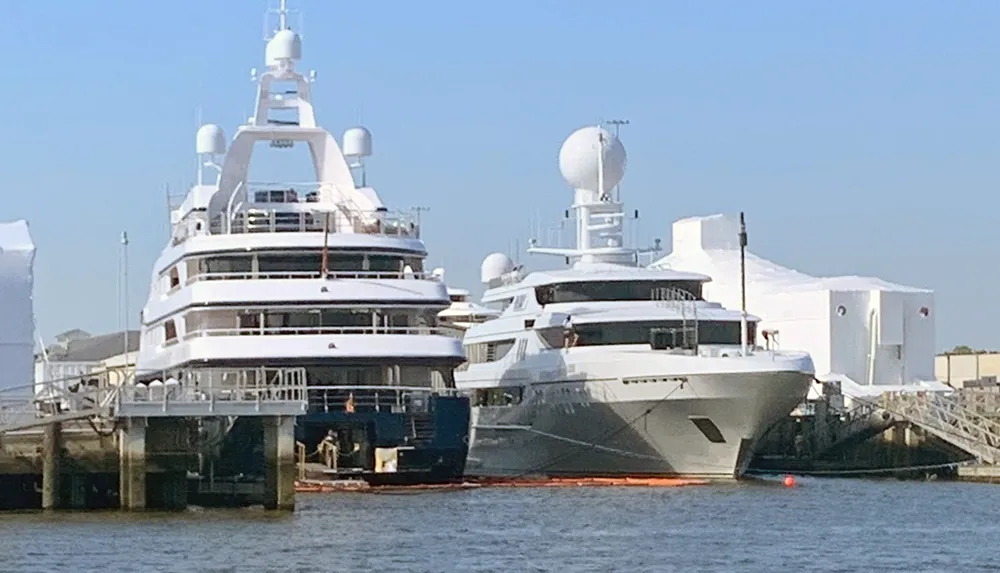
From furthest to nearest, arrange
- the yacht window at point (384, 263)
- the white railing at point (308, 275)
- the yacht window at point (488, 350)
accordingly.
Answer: the yacht window at point (488, 350) → the yacht window at point (384, 263) → the white railing at point (308, 275)

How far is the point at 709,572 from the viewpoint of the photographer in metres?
39.6

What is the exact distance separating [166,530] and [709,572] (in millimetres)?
11343

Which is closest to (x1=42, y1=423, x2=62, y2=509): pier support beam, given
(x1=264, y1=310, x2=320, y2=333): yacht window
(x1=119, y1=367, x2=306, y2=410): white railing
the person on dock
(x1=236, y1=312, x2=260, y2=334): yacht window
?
(x1=119, y1=367, x2=306, y2=410): white railing

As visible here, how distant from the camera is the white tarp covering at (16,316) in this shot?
54.7m

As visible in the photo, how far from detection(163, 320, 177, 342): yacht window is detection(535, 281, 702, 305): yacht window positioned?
12.8 m

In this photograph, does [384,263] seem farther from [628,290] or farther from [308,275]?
[628,290]

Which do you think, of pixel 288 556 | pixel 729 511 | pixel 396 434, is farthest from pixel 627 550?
pixel 396 434

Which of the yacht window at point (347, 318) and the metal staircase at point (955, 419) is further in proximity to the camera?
the metal staircase at point (955, 419)

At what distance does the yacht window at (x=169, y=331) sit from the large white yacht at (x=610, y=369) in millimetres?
12043

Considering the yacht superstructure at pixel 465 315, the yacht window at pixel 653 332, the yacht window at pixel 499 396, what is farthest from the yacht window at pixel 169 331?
the yacht superstructure at pixel 465 315

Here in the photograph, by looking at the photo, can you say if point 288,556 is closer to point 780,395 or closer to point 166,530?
point 166,530

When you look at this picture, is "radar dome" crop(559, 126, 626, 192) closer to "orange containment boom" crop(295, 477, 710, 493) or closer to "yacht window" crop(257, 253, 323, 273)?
"orange containment boom" crop(295, 477, 710, 493)

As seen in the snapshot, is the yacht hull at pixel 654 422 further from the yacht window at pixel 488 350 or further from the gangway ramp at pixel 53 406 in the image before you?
the gangway ramp at pixel 53 406

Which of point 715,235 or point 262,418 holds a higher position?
point 715,235
